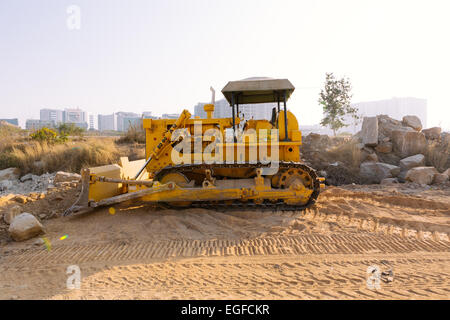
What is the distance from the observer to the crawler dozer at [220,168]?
17.0ft

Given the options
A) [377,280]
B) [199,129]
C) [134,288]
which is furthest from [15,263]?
[377,280]

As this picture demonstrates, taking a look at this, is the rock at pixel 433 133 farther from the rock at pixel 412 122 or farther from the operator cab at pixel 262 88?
the operator cab at pixel 262 88

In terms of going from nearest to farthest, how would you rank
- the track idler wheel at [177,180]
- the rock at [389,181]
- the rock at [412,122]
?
the track idler wheel at [177,180] < the rock at [389,181] < the rock at [412,122]

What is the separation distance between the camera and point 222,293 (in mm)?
2639

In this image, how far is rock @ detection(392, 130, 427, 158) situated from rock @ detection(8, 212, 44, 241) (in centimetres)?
1155

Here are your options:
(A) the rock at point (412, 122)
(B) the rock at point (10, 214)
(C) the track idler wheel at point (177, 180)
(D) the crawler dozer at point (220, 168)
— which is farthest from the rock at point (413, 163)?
(B) the rock at point (10, 214)

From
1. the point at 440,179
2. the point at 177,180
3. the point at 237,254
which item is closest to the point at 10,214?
the point at 177,180

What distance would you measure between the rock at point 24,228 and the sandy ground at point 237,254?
0.13 metres

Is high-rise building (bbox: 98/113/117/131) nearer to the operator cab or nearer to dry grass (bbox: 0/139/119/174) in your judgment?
dry grass (bbox: 0/139/119/174)

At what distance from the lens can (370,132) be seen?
35.9 ft

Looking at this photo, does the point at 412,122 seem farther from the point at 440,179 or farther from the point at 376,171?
the point at 440,179

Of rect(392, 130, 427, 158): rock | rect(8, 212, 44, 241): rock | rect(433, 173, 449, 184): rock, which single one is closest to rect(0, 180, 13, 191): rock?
rect(8, 212, 44, 241): rock

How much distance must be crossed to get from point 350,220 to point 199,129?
11.1ft
